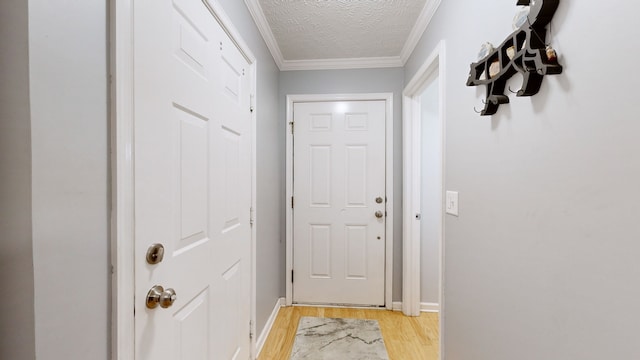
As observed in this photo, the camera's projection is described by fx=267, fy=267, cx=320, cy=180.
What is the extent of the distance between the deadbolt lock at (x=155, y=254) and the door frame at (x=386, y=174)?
5.82 feet

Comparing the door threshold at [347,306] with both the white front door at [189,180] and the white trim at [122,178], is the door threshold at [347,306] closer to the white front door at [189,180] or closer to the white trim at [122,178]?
the white front door at [189,180]

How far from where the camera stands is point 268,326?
7.03ft

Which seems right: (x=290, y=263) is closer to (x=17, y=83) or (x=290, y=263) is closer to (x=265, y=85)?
(x=265, y=85)

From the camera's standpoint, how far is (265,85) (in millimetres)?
2104

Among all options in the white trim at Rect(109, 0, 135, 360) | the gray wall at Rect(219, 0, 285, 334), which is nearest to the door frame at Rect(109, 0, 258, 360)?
the white trim at Rect(109, 0, 135, 360)

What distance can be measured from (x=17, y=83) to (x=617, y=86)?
3.99 ft

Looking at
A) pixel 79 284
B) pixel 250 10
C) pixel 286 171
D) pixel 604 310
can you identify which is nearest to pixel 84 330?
pixel 79 284

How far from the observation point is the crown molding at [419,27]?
1703 millimetres

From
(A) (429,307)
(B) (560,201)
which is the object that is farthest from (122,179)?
(A) (429,307)

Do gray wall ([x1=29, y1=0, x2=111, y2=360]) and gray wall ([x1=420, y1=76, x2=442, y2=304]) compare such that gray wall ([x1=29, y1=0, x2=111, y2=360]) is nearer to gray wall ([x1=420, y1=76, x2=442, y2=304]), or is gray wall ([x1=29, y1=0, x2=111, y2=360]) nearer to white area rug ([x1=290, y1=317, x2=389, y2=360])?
white area rug ([x1=290, y1=317, x2=389, y2=360])

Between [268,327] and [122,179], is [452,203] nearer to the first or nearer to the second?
[122,179]

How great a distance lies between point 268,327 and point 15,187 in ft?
6.68

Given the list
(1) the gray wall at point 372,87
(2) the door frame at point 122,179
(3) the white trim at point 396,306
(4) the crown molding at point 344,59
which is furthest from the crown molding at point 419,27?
(3) the white trim at point 396,306

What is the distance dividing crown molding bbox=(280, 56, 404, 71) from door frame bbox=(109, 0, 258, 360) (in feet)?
6.45
